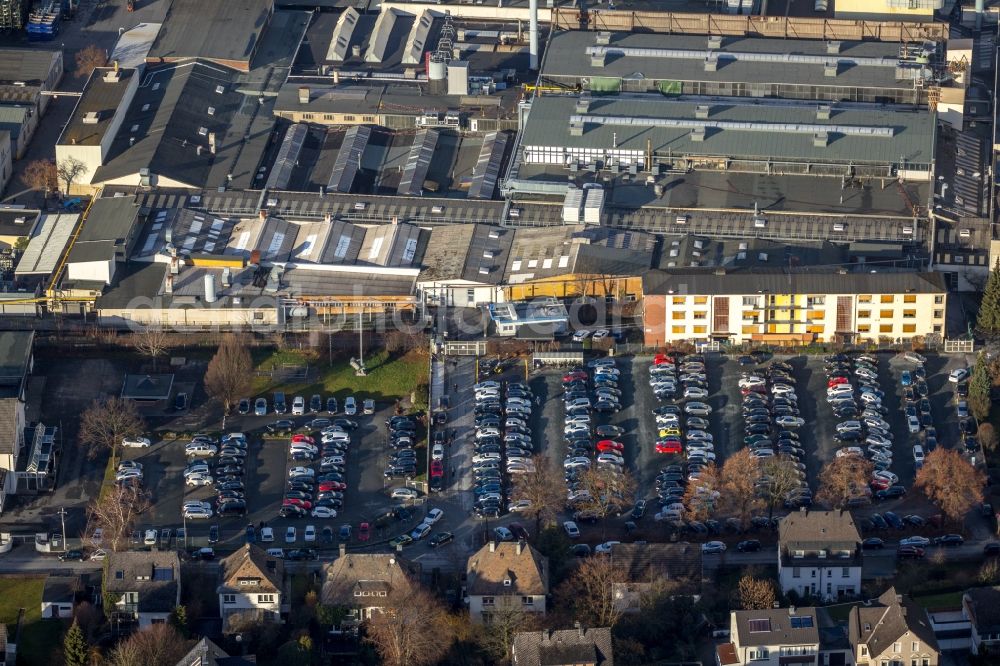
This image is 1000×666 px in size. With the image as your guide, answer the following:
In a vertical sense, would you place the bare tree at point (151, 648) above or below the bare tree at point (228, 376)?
below

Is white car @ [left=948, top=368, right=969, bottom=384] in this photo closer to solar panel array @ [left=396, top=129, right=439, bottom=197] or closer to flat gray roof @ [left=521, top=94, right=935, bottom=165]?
flat gray roof @ [left=521, top=94, right=935, bottom=165]

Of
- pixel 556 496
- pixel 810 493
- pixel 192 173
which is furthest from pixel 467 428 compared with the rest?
pixel 192 173

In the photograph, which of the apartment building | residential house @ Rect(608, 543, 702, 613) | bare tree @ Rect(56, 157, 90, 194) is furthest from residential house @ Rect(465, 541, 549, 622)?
bare tree @ Rect(56, 157, 90, 194)

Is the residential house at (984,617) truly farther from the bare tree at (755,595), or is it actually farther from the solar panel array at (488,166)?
the solar panel array at (488,166)

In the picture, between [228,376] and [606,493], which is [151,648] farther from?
[606,493]

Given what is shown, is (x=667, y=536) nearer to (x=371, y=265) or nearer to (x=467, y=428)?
(x=467, y=428)

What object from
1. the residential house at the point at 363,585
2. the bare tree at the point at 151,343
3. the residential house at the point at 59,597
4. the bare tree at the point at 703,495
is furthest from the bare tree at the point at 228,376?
the bare tree at the point at 703,495

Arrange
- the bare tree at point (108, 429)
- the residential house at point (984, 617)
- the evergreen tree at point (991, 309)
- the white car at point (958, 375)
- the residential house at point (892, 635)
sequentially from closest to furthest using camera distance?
the residential house at point (892, 635)
the residential house at point (984, 617)
the bare tree at point (108, 429)
the white car at point (958, 375)
the evergreen tree at point (991, 309)
